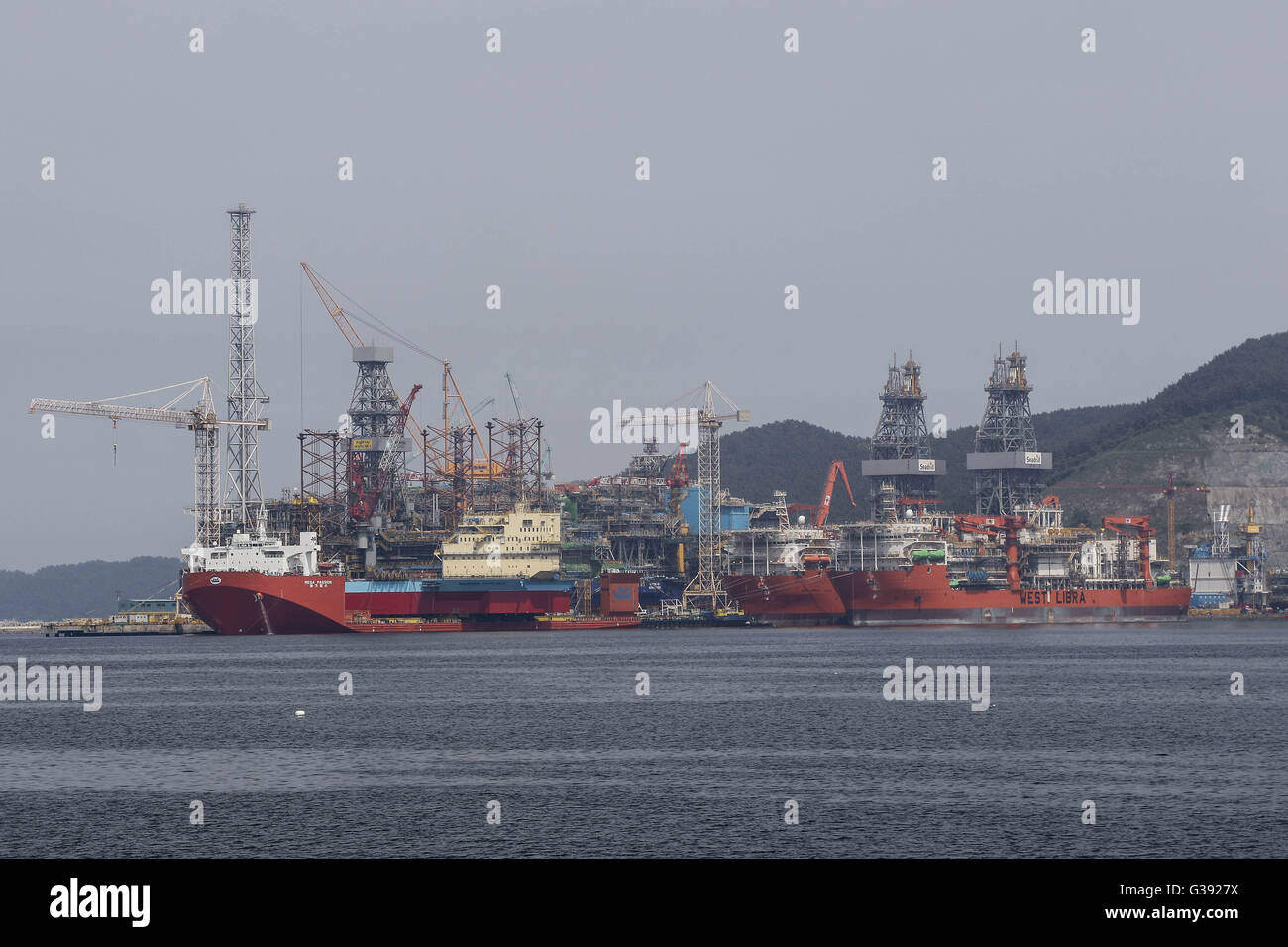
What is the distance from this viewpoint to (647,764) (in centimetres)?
4891

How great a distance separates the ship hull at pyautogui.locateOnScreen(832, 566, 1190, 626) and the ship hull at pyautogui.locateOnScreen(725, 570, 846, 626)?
98.7 inches

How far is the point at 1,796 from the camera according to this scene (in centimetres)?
4366

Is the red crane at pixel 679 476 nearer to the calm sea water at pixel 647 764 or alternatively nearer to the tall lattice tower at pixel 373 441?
the tall lattice tower at pixel 373 441

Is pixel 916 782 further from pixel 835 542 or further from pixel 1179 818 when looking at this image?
pixel 835 542

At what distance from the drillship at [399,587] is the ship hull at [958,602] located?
25.6 meters

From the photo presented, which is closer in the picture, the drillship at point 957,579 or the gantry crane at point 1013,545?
the drillship at point 957,579

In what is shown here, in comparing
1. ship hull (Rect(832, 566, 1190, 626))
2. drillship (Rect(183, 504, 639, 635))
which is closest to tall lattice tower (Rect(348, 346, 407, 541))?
drillship (Rect(183, 504, 639, 635))

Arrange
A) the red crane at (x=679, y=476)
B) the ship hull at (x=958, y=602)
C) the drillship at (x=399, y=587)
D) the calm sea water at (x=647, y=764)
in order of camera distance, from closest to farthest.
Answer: the calm sea water at (x=647, y=764) < the drillship at (x=399, y=587) < the ship hull at (x=958, y=602) < the red crane at (x=679, y=476)

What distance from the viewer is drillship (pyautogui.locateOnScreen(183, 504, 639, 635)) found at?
138000mm

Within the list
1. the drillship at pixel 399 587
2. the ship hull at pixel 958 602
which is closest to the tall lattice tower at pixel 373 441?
the drillship at pixel 399 587

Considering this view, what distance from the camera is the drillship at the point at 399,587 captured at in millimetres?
138000

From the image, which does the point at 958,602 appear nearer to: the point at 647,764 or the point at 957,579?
the point at 957,579

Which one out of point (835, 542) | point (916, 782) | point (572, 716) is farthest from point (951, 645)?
point (916, 782)
